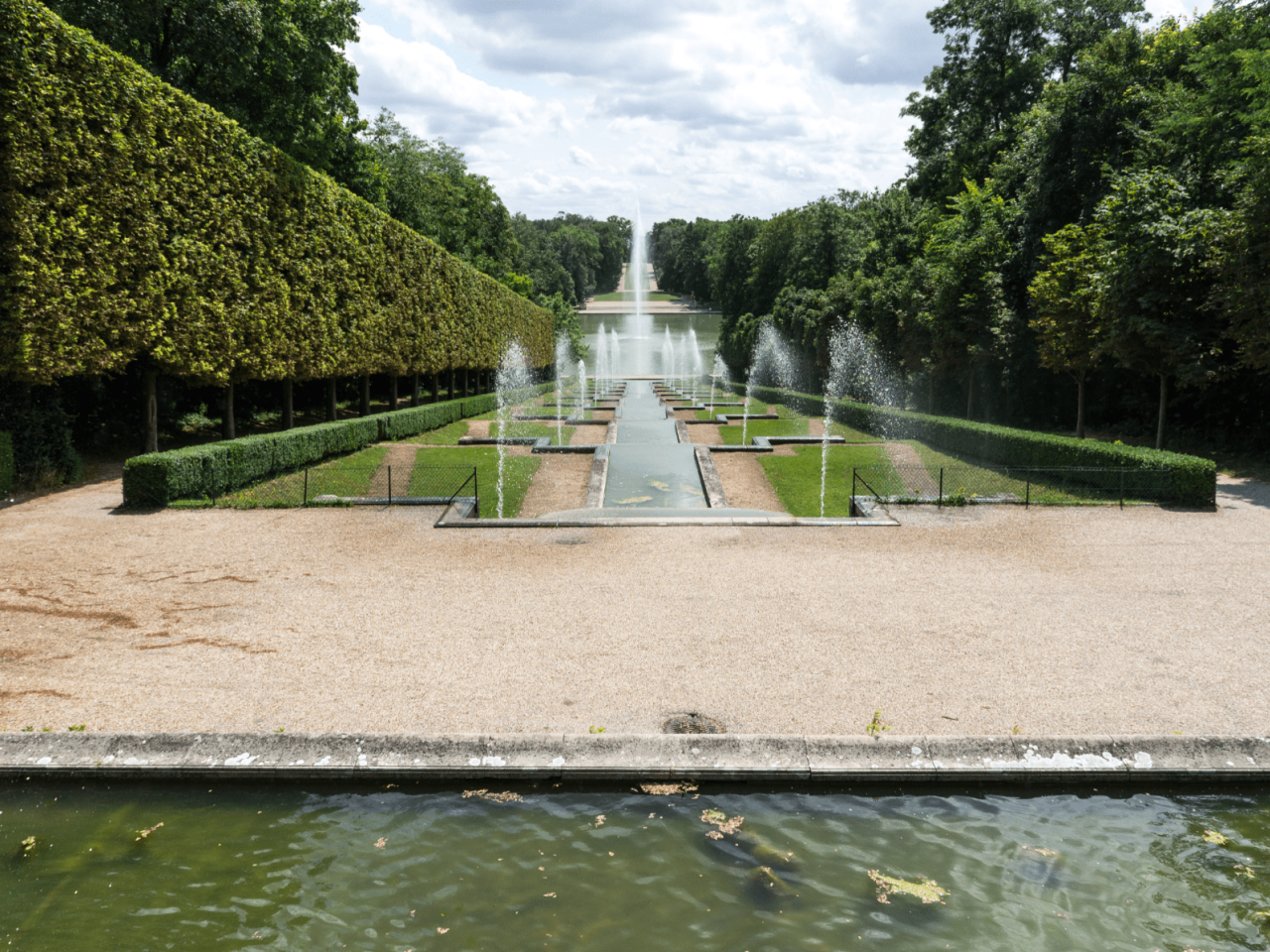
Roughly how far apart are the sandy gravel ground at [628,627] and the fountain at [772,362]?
156 feet

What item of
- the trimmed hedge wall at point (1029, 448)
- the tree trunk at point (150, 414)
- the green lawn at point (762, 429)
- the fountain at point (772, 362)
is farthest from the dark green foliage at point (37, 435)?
the fountain at point (772, 362)

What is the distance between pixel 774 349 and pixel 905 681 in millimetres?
58196

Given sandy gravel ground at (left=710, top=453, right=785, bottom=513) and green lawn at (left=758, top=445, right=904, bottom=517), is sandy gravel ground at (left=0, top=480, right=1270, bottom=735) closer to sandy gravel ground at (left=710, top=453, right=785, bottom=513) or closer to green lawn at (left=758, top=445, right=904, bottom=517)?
green lawn at (left=758, top=445, right=904, bottom=517)

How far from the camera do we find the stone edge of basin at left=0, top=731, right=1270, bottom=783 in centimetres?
503

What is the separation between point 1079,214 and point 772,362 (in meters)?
35.9

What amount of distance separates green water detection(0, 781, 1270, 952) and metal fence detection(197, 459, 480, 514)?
8901 mm

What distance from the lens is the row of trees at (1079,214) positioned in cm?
1878

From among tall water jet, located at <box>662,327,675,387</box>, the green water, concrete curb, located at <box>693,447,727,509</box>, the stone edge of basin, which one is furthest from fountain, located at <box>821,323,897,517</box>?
tall water jet, located at <box>662,327,675,387</box>

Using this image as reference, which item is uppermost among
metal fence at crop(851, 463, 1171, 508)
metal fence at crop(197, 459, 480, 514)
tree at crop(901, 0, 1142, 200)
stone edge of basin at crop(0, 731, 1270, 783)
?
tree at crop(901, 0, 1142, 200)

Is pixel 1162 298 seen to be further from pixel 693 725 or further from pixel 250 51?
pixel 250 51

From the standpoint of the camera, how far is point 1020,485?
53.8 ft

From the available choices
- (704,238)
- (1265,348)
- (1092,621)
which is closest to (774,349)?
(1265,348)

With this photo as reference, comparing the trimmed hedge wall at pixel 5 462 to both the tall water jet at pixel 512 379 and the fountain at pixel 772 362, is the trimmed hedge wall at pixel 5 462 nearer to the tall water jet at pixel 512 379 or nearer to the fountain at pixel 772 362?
the tall water jet at pixel 512 379

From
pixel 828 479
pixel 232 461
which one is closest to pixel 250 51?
pixel 232 461
